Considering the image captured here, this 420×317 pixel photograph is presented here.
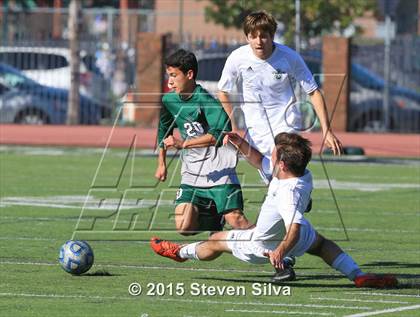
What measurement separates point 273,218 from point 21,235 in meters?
4.25

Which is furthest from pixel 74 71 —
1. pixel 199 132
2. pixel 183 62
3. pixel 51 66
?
pixel 183 62

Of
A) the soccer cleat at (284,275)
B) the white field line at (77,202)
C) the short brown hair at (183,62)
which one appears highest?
the short brown hair at (183,62)

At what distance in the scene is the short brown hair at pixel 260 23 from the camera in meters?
11.1

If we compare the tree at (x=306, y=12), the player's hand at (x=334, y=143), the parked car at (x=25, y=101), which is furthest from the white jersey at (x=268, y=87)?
the tree at (x=306, y=12)

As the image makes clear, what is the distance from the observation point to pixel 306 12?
41.3 m

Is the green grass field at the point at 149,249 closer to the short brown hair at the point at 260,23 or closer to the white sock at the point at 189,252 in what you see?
the white sock at the point at 189,252

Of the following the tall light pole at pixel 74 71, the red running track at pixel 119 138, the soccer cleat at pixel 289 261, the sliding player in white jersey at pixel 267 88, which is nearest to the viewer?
the soccer cleat at pixel 289 261

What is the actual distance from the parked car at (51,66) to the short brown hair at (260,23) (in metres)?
25.2

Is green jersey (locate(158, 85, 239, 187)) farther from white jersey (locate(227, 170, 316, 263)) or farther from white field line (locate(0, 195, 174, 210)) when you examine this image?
white field line (locate(0, 195, 174, 210))

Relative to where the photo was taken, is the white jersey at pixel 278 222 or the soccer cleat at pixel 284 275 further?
the soccer cleat at pixel 284 275

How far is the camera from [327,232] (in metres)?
14.4

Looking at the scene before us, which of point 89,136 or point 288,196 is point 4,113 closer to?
point 89,136

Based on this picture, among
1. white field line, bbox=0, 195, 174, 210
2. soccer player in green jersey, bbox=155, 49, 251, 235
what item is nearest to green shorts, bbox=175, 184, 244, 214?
soccer player in green jersey, bbox=155, 49, 251, 235

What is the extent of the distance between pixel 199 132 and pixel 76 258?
1.51m
